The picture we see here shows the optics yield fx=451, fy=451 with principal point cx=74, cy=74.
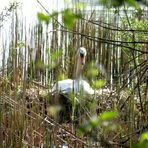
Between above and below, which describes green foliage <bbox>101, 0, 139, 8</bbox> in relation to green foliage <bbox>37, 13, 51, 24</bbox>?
above

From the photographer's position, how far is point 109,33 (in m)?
4.83

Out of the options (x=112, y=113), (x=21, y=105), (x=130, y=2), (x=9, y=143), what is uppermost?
(x=130, y=2)

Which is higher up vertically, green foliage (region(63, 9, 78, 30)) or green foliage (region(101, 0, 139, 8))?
green foliage (region(101, 0, 139, 8))

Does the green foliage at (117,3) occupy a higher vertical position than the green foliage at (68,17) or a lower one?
higher

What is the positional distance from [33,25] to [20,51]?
1334 millimetres

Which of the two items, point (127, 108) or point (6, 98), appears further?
point (6, 98)

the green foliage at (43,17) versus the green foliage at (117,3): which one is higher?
the green foliage at (117,3)

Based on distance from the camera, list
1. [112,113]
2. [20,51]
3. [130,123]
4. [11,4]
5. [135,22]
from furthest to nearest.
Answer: [11,4], [135,22], [20,51], [130,123], [112,113]

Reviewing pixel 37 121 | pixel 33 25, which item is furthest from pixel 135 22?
pixel 37 121

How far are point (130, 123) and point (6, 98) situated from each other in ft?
3.28

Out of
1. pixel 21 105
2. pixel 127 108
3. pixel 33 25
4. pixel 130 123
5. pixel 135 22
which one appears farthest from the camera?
pixel 33 25

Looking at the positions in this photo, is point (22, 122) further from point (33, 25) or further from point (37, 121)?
point (33, 25)

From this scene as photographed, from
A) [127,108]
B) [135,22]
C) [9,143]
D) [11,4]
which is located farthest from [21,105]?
[11,4]

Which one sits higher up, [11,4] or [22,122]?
[11,4]
